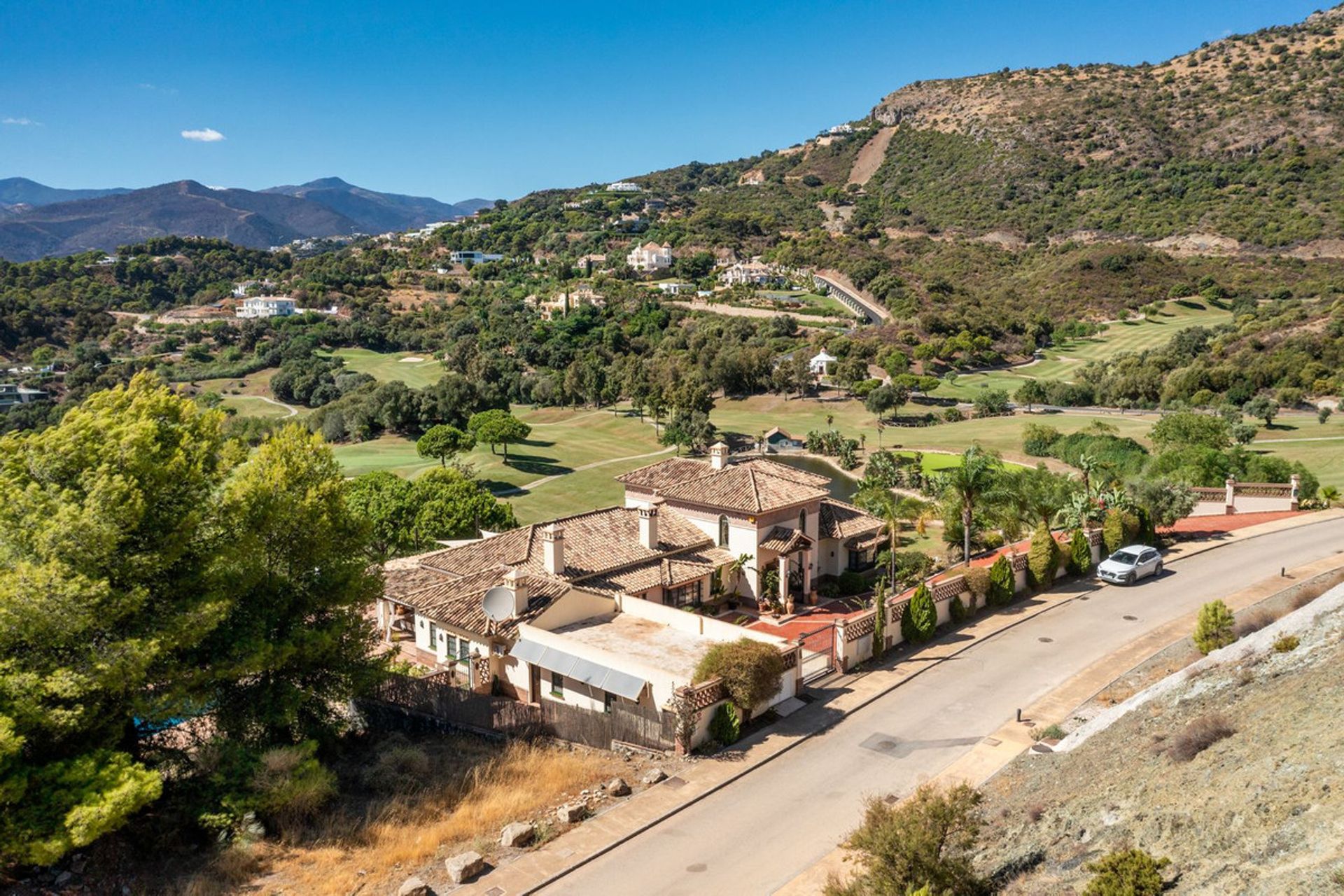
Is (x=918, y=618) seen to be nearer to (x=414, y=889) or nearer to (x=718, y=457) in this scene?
(x=718, y=457)

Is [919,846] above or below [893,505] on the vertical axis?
above

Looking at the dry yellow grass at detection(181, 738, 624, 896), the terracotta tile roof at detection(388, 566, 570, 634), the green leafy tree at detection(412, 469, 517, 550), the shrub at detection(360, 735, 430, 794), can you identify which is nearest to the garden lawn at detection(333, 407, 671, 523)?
the green leafy tree at detection(412, 469, 517, 550)

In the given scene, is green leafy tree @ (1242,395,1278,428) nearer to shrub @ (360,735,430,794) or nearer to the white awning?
the white awning

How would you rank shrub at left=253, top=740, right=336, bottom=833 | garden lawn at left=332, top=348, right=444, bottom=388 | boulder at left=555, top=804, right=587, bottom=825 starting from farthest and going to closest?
garden lawn at left=332, top=348, right=444, bottom=388 < boulder at left=555, top=804, right=587, bottom=825 < shrub at left=253, top=740, right=336, bottom=833

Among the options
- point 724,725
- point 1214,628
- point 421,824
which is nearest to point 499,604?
point 724,725

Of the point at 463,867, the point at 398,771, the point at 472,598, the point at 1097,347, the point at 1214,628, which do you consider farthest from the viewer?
the point at 1097,347

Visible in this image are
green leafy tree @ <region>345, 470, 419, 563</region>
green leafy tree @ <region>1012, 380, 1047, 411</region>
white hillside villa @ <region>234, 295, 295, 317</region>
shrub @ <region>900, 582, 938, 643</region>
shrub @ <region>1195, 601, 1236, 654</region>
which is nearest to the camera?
shrub @ <region>1195, 601, 1236, 654</region>

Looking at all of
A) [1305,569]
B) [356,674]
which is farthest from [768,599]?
[1305,569]
